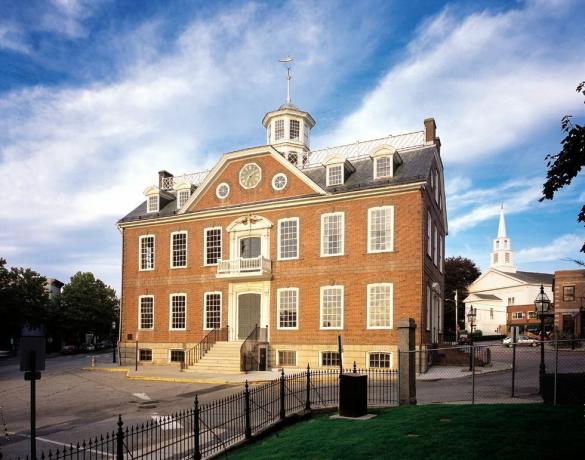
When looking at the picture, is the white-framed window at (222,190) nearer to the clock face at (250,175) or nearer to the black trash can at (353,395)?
the clock face at (250,175)

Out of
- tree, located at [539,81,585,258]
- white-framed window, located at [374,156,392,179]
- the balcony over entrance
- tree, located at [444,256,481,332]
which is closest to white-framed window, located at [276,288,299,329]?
the balcony over entrance

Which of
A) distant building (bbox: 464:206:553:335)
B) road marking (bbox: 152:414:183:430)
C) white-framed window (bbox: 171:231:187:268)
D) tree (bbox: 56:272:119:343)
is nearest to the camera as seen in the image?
road marking (bbox: 152:414:183:430)

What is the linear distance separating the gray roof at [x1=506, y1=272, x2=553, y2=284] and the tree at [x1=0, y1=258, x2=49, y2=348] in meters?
69.0

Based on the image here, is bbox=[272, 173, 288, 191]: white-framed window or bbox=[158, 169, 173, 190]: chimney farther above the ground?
bbox=[158, 169, 173, 190]: chimney

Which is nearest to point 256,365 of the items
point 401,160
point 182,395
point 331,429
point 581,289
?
point 182,395

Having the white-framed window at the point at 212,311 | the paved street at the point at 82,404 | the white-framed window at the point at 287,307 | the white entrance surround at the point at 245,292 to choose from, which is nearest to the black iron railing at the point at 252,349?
the white entrance surround at the point at 245,292

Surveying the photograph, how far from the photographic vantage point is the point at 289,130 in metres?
34.9

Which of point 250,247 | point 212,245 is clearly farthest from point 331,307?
point 212,245

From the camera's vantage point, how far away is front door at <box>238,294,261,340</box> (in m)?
29.3

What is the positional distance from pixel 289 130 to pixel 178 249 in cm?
1098

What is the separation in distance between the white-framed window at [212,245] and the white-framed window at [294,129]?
29.0 ft

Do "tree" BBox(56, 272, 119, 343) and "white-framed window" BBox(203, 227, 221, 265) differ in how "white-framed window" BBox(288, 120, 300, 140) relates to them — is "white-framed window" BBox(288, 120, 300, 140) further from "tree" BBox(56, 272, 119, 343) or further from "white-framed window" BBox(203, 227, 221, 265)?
"tree" BBox(56, 272, 119, 343)

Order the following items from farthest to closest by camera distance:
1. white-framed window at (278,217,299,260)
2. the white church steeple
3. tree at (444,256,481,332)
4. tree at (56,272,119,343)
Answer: the white church steeple
tree at (444,256,481,332)
tree at (56,272,119,343)
white-framed window at (278,217,299,260)

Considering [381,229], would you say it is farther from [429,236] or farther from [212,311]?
[212,311]
